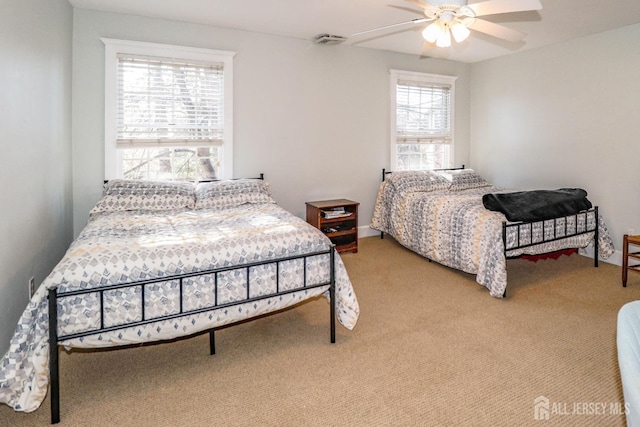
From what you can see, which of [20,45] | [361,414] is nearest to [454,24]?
[361,414]

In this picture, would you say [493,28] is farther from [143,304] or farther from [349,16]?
[143,304]

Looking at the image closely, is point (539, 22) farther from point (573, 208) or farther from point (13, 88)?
point (13, 88)

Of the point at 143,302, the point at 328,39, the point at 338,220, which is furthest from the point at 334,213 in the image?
the point at 143,302

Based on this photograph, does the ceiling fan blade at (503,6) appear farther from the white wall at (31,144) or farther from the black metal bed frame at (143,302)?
the white wall at (31,144)

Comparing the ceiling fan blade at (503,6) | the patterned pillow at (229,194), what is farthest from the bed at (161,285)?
the ceiling fan blade at (503,6)

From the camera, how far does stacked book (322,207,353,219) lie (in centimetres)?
434

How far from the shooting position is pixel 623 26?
152 inches

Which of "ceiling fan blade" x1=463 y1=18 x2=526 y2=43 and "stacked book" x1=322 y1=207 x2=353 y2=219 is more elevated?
"ceiling fan blade" x1=463 y1=18 x2=526 y2=43

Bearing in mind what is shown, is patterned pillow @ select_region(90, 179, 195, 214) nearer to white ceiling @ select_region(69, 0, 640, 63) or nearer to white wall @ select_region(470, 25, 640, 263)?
white ceiling @ select_region(69, 0, 640, 63)

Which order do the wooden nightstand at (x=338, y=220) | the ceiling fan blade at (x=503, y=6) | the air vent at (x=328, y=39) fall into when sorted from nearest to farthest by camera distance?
1. the ceiling fan blade at (x=503, y=6)
2. the air vent at (x=328, y=39)
3. the wooden nightstand at (x=338, y=220)

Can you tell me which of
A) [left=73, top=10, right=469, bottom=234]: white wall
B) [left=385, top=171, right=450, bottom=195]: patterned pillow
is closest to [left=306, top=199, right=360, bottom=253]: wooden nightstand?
[left=73, top=10, right=469, bottom=234]: white wall

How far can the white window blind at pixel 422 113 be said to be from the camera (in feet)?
17.0

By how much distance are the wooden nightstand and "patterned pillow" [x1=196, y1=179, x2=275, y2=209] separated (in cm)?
77

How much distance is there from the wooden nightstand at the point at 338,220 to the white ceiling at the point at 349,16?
190cm
